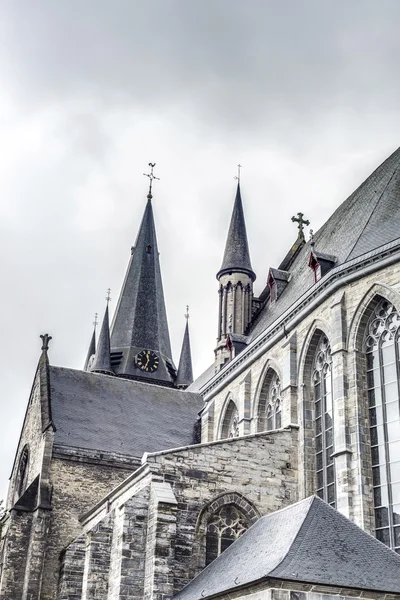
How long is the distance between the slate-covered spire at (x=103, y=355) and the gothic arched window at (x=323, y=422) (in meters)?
17.3

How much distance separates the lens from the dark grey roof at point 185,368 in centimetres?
3603

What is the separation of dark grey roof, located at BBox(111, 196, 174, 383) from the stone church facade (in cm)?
1028

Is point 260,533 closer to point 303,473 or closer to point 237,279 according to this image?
point 303,473

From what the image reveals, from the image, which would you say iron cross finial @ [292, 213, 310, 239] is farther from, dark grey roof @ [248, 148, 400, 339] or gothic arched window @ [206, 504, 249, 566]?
gothic arched window @ [206, 504, 249, 566]

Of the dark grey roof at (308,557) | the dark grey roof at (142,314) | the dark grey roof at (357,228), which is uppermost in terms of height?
the dark grey roof at (142,314)

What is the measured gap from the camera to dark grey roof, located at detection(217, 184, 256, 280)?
2533cm

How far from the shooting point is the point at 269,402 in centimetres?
2047

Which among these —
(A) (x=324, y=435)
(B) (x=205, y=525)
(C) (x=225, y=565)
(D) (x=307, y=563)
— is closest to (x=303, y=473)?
(A) (x=324, y=435)

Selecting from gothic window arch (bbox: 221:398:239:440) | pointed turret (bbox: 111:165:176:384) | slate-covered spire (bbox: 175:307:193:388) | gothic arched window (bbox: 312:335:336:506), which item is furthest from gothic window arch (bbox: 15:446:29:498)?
slate-covered spire (bbox: 175:307:193:388)

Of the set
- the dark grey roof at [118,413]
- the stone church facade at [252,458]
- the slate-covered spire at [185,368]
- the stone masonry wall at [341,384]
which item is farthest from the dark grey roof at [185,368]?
the stone masonry wall at [341,384]

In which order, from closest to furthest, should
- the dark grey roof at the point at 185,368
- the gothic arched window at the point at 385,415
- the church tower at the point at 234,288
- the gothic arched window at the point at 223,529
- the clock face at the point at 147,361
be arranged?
1. the gothic arched window at the point at 385,415
2. the gothic arched window at the point at 223,529
3. the church tower at the point at 234,288
4. the clock face at the point at 147,361
5. the dark grey roof at the point at 185,368

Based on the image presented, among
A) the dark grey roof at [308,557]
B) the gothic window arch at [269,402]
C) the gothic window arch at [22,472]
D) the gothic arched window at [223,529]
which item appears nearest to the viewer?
the dark grey roof at [308,557]

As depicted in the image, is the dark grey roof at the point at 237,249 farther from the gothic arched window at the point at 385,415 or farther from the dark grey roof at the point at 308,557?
the dark grey roof at the point at 308,557

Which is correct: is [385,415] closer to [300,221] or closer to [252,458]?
[252,458]
